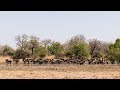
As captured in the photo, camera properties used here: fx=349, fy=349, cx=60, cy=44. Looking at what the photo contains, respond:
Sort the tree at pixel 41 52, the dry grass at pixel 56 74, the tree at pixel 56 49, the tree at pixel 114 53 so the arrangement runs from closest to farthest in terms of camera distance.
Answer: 1. the dry grass at pixel 56 74
2. the tree at pixel 114 53
3. the tree at pixel 41 52
4. the tree at pixel 56 49

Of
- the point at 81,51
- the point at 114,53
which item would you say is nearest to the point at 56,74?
the point at 114,53

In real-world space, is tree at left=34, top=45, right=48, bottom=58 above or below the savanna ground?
above

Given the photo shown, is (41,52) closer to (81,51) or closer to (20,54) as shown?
(20,54)

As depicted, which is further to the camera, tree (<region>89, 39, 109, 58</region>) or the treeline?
tree (<region>89, 39, 109, 58</region>)

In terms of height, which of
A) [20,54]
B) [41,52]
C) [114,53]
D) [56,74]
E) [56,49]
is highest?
[56,49]

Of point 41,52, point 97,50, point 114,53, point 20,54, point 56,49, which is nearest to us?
point 114,53

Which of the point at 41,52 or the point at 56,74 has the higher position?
the point at 41,52

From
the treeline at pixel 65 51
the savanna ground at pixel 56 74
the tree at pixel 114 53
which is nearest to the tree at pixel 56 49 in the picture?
the treeline at pixel 65 51

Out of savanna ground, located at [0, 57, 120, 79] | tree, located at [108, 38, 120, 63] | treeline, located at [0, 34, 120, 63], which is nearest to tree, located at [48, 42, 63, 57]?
treeline, located at [0, 34, 120, 63]

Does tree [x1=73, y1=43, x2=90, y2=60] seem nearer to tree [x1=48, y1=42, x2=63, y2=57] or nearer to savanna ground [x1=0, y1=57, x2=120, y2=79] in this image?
tree [x1=48, y1=42, x2=63, y2=57]

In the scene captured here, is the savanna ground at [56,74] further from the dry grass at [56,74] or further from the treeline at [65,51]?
the treeline at [65,51]
